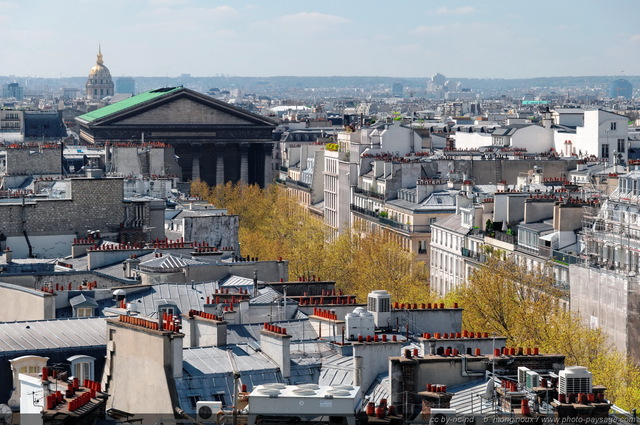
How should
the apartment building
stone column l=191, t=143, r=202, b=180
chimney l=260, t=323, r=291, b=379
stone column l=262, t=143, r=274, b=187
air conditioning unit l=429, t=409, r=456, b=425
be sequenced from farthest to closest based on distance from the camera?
stone column l=262, t=143, r=274, b=187 < stone column l=191, t=143, r=202, b=180 < the apartment building < chimney l=260, t=323, r=291, b=379 < air conditioning unit l=429, t=409, r=456, b=425

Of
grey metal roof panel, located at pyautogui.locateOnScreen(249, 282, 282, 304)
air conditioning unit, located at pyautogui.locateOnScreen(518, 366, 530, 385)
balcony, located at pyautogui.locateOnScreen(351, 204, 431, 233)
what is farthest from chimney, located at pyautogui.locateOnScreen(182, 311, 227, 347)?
balcony, located at pyautogui.locateOnScreen(351, 204, 431, 233)

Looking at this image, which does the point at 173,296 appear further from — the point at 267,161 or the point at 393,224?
the point at 267,161

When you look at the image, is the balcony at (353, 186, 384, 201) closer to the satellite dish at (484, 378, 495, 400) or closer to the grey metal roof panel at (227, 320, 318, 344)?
the grey metal roof panel at (227, 320, 318, 344)

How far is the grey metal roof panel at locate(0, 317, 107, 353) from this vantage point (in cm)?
3616

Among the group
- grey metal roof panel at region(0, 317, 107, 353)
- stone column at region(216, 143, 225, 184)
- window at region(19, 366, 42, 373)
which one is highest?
grey metal roof panel at region(0, 317, 107, 353)

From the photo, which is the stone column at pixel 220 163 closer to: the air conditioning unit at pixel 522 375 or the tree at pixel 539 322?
the tree at pixel 539 322

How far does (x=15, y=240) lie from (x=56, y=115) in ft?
396

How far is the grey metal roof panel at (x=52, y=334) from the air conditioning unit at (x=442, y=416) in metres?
10.7

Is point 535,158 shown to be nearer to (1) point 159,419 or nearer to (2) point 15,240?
(2) point 15,240

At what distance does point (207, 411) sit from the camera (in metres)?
29.2

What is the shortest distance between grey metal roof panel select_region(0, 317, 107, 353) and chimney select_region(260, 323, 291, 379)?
3351 millimetres

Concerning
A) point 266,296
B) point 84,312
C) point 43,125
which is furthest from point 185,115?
point 84,312

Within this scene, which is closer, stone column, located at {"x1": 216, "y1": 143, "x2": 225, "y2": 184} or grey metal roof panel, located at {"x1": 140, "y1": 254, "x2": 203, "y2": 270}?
grey metal roof panel, located at {"x1": 140, "y1": 254, "x2": 203, "y2": 270}

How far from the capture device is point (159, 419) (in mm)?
29391
